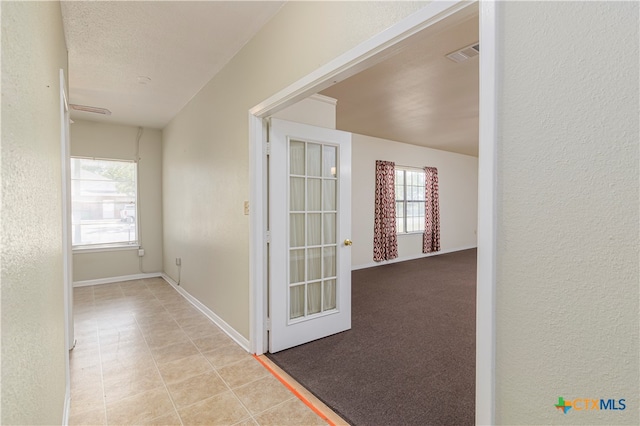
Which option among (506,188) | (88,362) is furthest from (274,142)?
(88,362)

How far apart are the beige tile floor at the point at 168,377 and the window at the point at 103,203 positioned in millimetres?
1798

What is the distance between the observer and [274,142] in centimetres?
260

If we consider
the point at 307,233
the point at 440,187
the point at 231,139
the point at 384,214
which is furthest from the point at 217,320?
the point at 440,187

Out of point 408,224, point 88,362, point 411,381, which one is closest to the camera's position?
→ point 411,381

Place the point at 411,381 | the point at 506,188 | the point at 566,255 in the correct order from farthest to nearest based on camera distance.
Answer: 1. the point at 411,381
2. the point at 506,188
3. the point at 566,255

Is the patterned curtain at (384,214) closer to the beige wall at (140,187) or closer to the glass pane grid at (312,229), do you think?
the glass pane grid at (312,229)

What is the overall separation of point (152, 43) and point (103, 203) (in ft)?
11.5

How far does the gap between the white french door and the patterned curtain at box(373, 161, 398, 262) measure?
3.41 m

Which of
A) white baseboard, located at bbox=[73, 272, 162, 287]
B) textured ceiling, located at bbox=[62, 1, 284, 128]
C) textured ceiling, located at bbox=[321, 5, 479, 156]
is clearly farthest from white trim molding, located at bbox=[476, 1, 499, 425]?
white baseboard, located at bbox=[73, 272, 162, 287]

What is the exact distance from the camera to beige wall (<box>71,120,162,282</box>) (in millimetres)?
4918

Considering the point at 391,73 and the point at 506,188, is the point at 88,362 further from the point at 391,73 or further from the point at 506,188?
the point at 391,73

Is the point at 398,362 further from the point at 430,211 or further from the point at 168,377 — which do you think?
the point at 430,211

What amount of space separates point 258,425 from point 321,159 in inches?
84.7

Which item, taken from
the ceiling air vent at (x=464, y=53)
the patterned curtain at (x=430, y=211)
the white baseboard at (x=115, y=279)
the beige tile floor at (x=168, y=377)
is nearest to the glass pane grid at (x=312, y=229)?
the beige tile floor at (x=168, y=377)
